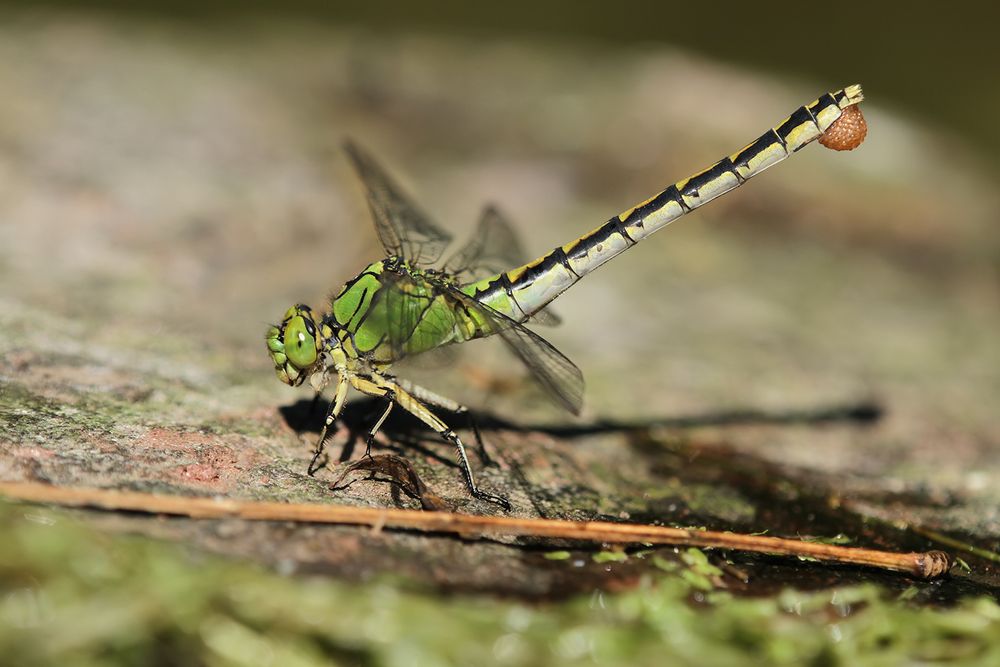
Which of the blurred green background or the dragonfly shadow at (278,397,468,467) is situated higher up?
the blurred green background

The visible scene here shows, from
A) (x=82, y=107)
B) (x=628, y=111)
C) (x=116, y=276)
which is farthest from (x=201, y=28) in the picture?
(x=116, y=276)

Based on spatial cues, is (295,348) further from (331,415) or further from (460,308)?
(460,308)

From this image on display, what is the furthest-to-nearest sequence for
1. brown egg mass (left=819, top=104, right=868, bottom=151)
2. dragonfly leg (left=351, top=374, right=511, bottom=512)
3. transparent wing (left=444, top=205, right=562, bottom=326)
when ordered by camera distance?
transparent wing (left=444, top=205, right=562, bottom=326) < brown egg mass (left=819, top=104, right=868, bottom=151) < dragonfly leg (left=351, top=374, right=511, bottom=512)

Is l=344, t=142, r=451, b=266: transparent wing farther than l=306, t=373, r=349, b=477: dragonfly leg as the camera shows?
Yes

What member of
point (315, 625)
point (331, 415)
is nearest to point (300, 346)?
point (331, 415)

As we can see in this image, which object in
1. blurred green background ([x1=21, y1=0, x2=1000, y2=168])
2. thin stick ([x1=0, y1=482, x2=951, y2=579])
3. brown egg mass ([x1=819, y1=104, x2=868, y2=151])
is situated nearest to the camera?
thin stick ([x1=0, y1=482, x2=951, y2=579])

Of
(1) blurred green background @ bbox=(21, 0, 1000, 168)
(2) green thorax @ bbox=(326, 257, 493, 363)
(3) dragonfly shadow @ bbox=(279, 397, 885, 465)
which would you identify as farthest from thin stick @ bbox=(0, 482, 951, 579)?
(1) blurred green background @ bbox=(21, 0, 1000, 168)

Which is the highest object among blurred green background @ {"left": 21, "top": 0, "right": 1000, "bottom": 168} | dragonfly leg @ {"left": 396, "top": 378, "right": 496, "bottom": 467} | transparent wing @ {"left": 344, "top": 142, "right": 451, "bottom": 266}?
blurred green background @ {"left": 21, "top": 0, "right": 1000, "bottom": 168}

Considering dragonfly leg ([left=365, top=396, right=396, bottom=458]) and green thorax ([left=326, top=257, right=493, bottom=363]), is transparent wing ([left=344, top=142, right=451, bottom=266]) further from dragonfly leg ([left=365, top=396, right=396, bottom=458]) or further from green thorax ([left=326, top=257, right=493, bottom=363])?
dragonfly leg ([left=365, top=396, right=396, bottom=458])
